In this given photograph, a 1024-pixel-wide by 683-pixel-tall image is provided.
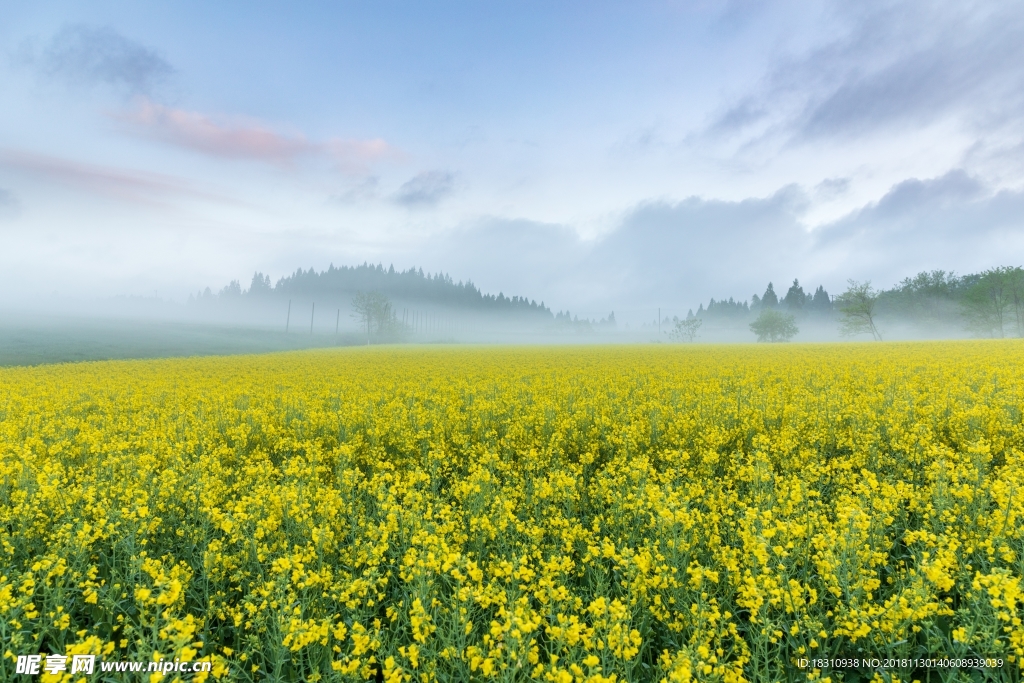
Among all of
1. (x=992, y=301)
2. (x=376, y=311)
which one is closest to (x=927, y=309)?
(x=992, y=301)

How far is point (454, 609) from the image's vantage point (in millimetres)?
3439

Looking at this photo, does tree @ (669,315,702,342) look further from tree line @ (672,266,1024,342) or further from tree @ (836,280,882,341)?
tree @ (836,280,882,341)

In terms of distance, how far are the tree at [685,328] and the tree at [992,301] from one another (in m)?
54.7

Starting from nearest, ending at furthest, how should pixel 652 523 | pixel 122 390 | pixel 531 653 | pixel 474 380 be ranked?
pixel 531 653 < pixel 652 523 < pixel 122 390 < pixel 474 380

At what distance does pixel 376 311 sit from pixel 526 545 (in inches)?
4388

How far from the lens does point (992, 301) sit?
8525 cm

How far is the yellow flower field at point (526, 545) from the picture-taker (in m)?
3.19

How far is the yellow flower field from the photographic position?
10.5 ft

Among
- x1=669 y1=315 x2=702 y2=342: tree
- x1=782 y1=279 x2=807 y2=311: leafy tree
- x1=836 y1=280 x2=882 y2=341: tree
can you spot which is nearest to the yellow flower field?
x1=836 y1=280 x2=882 y2=341: tree

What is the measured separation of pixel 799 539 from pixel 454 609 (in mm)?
3108

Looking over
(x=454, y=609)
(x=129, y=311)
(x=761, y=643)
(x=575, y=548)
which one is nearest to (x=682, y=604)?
(x=761, y=643)

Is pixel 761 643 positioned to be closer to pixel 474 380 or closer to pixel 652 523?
pixel 652 523

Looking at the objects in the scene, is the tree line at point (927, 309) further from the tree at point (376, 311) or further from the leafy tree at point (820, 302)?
the tree at point (376, 311)

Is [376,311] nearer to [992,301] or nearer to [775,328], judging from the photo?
[775,328]
